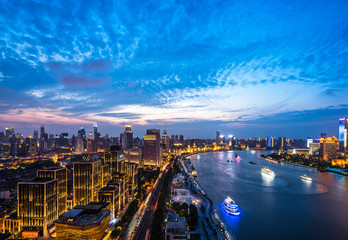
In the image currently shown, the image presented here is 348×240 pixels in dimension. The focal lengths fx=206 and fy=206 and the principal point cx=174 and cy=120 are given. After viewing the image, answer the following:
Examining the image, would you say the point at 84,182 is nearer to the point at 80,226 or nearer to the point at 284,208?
the point at 80,226

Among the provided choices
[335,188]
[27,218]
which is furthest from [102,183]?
[335,188]

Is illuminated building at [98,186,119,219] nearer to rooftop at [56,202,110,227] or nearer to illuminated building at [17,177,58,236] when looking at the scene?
rooftop at [56,202,110,227]

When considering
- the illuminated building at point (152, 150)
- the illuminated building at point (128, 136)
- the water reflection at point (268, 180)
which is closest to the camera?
the water reflection at point (268, 180)

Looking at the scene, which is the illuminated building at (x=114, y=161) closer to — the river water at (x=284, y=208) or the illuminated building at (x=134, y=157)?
the river water at (x=284, y=208)

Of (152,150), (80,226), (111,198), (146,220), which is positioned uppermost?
(152,150)

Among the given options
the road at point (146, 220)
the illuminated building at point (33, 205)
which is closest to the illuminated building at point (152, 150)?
the road at point (146, 220)

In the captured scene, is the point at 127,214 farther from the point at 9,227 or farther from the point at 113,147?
the point at 113,147

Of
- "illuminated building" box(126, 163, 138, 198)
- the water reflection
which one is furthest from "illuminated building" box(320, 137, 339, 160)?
"illuminated building" box(126, 163, 138, 198)

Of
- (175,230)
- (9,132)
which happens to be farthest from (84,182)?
(9,132)

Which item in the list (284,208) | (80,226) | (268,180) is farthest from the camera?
(268,180)
